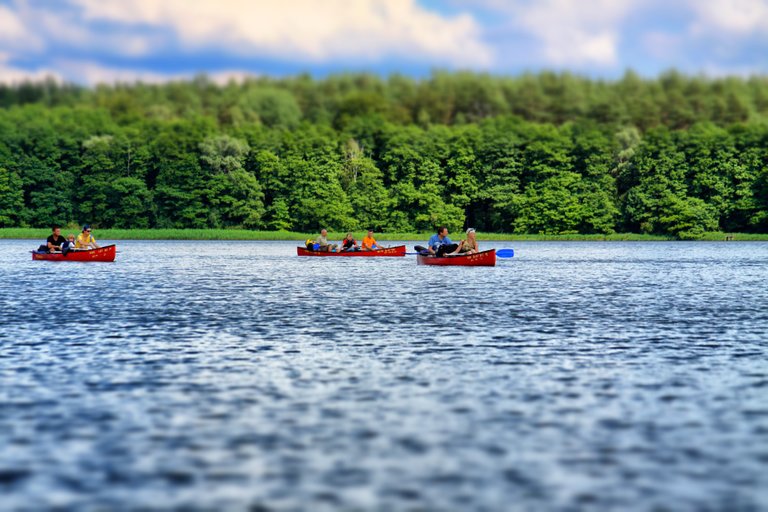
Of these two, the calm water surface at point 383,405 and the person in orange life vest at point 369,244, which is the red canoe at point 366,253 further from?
the calm water surface at point 383,405

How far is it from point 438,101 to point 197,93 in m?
41.4

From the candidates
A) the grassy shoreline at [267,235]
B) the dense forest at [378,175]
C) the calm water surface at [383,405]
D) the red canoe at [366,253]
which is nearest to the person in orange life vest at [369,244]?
the red canoe at [366,253]

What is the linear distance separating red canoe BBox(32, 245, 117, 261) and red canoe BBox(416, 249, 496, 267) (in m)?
16.8

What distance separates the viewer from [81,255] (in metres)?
51.1

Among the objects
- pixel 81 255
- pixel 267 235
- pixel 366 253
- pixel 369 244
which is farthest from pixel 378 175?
pixel 81 255

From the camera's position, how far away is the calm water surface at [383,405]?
969 centimetres

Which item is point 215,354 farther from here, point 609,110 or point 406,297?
point 609,110

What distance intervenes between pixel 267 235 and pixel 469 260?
55.3 meters

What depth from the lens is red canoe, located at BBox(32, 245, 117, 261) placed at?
50.7 metres

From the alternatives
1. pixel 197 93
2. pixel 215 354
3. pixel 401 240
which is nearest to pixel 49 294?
pixel 215 354

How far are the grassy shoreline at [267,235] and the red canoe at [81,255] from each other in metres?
47.1

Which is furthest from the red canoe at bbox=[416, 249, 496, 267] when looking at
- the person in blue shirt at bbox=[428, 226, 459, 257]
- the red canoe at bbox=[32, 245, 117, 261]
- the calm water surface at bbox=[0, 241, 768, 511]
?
the calm water surface at bbox=[0, 241, 768, 511]

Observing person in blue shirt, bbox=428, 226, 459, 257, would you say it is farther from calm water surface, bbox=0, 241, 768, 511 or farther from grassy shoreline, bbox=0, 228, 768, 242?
grassy shoreline, bbox=0, 228, 768, 242

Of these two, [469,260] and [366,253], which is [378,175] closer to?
[366,253]
